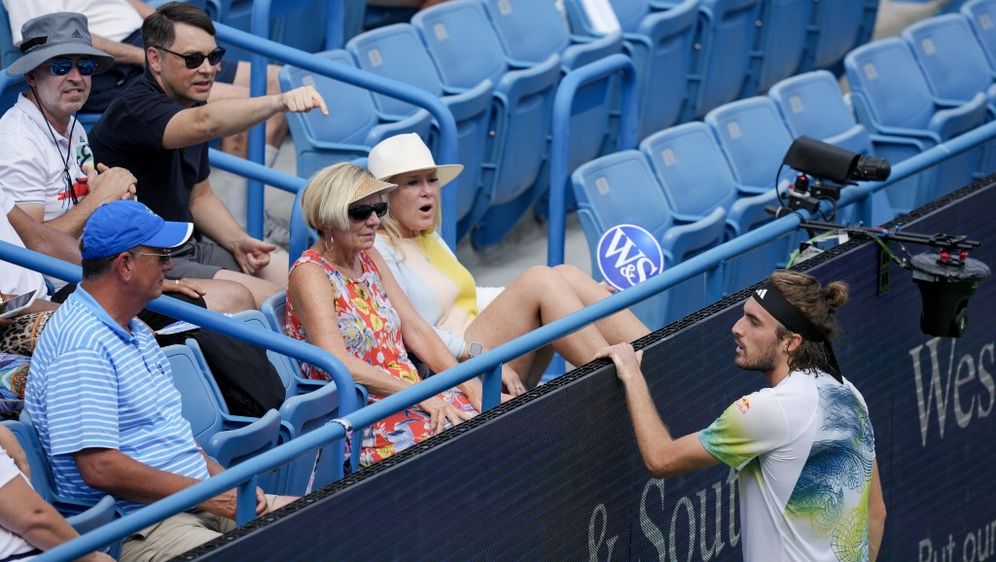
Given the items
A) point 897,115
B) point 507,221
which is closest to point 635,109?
point 507,221

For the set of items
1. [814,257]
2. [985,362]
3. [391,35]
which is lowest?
[985,362]

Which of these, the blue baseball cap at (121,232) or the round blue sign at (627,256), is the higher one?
the blue baseball cap at (121,232)

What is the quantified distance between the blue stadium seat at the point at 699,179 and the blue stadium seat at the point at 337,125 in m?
1.04

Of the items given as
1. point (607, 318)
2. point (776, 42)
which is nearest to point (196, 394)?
point (607, 318)

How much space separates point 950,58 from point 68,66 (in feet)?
17.4

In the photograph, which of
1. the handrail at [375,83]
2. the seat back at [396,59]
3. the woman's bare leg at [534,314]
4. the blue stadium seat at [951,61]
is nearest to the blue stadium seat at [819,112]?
the blue stadium seat at [951,61]

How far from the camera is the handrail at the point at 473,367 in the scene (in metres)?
3.15

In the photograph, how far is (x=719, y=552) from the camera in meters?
4.93

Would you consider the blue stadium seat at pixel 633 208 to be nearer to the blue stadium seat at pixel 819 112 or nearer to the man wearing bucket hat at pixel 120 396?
the blue stadium seat at pixel 819 112

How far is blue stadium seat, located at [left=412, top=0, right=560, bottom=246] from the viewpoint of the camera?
23.3 ft

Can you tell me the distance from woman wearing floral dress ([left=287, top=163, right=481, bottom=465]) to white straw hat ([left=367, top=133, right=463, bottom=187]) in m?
0.33

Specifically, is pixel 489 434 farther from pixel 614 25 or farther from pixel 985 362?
pixel 614 25

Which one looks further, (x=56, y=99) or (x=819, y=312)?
(x=56, y=99)

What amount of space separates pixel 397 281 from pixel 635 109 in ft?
7.09
